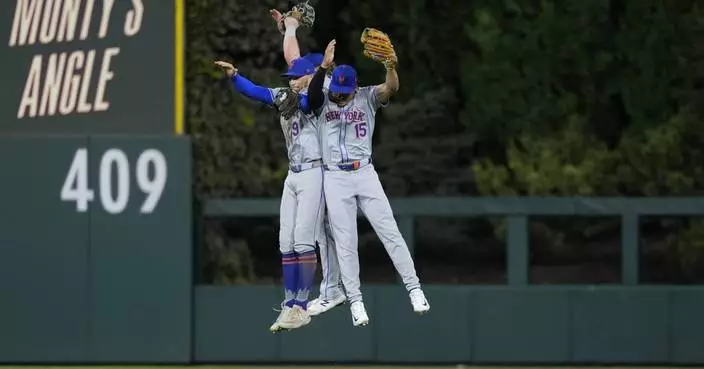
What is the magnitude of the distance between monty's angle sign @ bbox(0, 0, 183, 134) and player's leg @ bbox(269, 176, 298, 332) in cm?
356

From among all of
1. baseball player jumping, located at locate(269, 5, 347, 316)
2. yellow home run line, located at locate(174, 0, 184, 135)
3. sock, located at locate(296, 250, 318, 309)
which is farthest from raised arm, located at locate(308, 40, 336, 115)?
yellow home run line, located at locate(174, 0, 184, 135)

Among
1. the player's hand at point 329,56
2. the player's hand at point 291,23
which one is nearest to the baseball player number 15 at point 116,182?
the player's hand at point 291,23

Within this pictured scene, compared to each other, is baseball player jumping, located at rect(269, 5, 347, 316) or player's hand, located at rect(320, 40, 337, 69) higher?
player's hand, located at rect(320, 40, 337, 69)

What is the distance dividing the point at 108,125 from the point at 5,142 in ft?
2.87

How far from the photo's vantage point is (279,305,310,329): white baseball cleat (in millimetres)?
10272

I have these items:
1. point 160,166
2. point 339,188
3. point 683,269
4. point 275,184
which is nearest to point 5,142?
point 160,166

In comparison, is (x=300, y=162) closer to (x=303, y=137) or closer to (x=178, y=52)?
(x=303, y=137)

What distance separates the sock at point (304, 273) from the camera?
10188mm

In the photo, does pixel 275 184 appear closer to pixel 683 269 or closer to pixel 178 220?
pixel 178 220

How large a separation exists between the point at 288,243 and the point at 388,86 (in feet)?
3.76

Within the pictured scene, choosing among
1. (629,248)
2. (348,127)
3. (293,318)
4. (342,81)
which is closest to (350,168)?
(348,127)

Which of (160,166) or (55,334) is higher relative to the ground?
(160,166)

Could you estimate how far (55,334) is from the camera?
13.8 meters

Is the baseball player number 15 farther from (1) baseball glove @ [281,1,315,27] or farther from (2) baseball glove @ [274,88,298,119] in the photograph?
(1) baseball glove @ [281,1,315,27]
